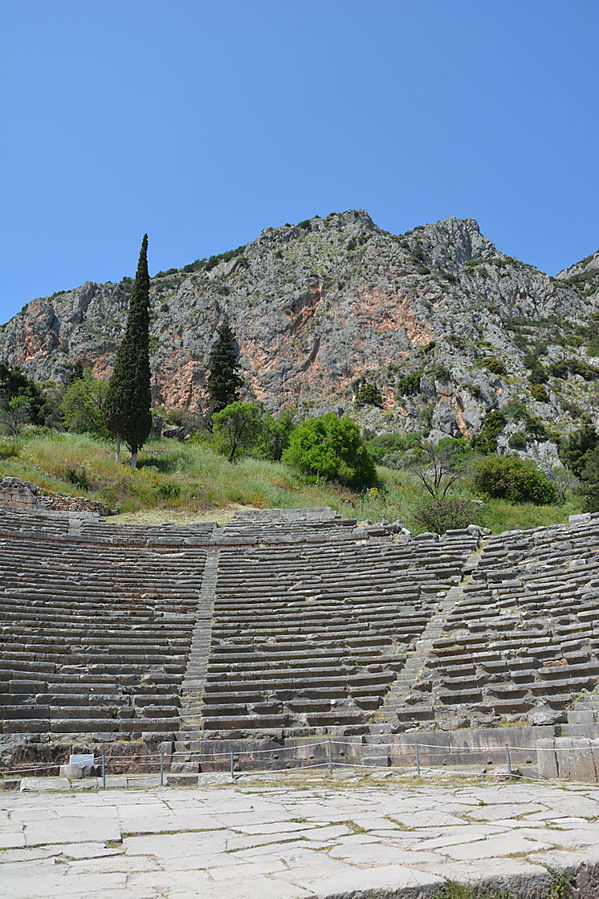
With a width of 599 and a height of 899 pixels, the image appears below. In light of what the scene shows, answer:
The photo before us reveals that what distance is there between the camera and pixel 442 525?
77.9 ft

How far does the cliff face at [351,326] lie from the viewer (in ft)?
190

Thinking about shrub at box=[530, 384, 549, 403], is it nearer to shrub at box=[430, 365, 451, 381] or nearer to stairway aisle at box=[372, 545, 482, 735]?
shrub at box=[430, 365, 451, 381]

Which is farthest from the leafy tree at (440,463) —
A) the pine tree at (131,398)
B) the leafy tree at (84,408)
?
the leafy tree at (84,408)

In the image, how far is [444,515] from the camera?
24.3m

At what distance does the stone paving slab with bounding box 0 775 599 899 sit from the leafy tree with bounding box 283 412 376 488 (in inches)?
1153

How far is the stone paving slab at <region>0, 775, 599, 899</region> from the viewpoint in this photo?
8.79 feet

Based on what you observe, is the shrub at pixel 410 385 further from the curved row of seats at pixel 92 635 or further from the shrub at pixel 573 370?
the curved row of seats at pixel 92 635

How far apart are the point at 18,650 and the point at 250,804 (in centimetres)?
708

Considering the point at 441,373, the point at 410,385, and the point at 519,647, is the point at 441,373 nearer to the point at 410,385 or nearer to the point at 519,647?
the point at 410,385

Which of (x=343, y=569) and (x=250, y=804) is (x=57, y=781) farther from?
(x=343, y=569)

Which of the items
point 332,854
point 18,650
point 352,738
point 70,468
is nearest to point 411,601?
point 352,738

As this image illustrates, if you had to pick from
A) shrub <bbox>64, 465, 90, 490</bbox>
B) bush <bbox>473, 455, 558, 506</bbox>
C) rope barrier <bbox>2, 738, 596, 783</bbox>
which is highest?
shrub <bbox>64, 465, 90, 490</bbox>

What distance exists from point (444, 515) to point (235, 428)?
18.8 meters

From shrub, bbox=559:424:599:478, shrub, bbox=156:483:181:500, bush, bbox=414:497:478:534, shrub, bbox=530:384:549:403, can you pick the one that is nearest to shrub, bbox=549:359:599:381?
shrub, bbox=530:384:549:403
